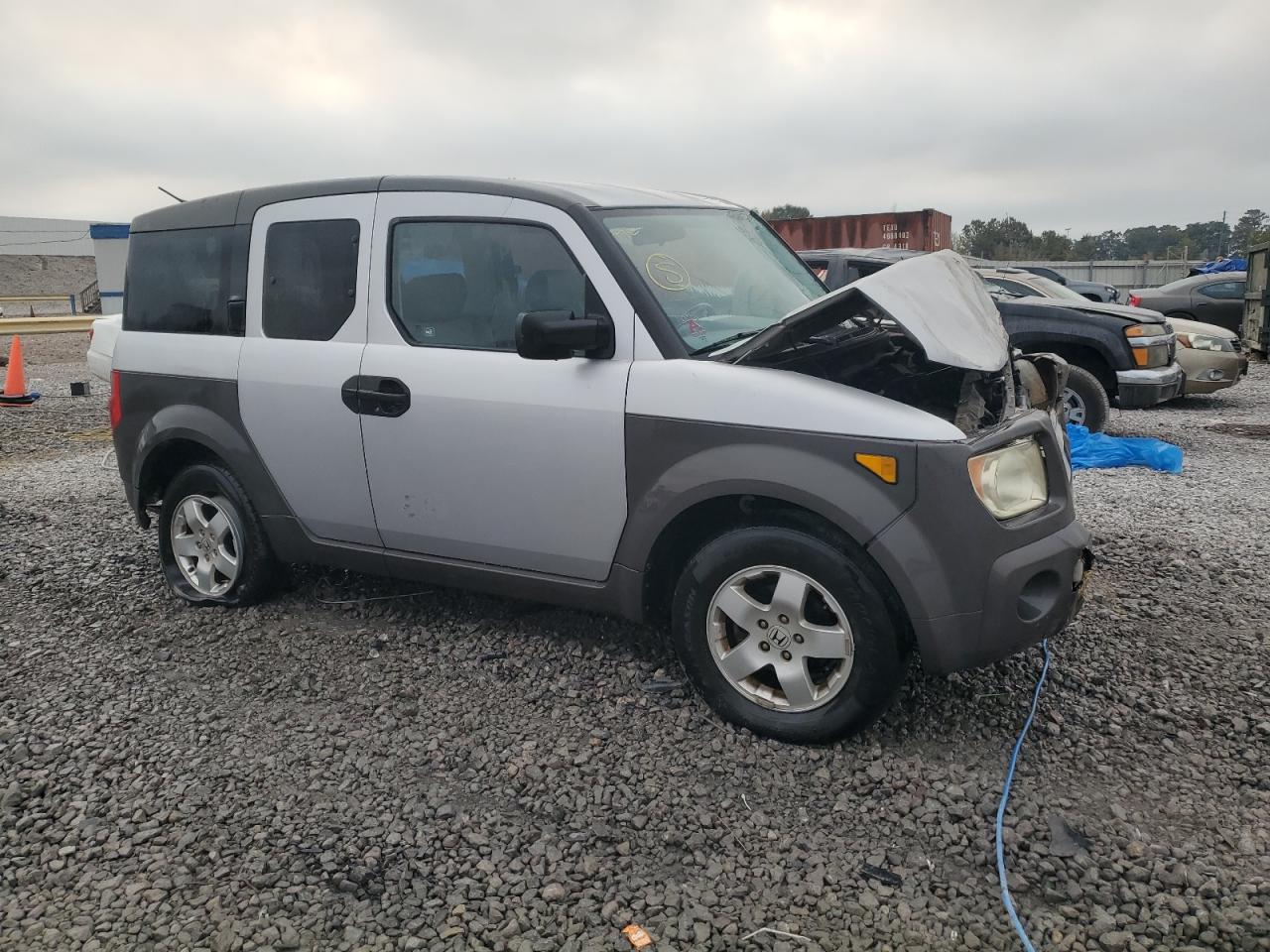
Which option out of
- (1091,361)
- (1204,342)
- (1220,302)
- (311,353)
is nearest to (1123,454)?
(1091,361)

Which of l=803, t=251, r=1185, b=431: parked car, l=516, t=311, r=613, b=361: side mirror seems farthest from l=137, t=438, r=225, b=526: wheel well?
l=803, t=251, r=1185, b=431: parked car

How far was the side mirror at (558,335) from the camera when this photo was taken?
3.45 m

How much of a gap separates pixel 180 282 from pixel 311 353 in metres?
1.03

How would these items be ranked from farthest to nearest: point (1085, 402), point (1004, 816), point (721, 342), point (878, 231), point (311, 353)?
point (878, 231), point (1085, 402), point (311, 353), point (721, 342), point (1004, 816)

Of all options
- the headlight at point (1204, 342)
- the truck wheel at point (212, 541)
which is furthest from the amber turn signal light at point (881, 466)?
the headlight at point (1204, 342)

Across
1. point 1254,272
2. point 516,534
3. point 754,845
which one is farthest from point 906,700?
point 1254,272

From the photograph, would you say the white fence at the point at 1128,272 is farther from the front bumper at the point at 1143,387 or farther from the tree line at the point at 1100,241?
the front bumper at the point at 1143,387

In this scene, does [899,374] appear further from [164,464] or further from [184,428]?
[164,464]

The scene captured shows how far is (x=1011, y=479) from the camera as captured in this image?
3.36 meters

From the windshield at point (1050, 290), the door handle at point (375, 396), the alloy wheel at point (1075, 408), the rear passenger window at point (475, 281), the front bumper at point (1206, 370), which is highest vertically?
the windshield at point (1050, 290)

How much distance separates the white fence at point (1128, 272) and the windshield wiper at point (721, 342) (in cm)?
3210

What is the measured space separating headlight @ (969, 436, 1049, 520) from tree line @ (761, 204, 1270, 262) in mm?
33854

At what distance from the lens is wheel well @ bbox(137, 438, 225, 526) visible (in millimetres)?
4859

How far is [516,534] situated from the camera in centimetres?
392
